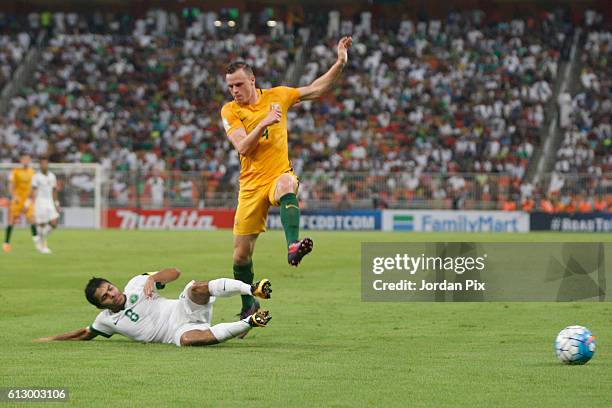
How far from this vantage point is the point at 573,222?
128 ft

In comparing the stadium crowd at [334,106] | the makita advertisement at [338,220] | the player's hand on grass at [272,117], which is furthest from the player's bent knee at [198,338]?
the makita advertisement at [338,220]

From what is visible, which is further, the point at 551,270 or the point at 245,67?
the point at 551,270

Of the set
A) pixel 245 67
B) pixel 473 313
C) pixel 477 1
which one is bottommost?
pixel 473 313

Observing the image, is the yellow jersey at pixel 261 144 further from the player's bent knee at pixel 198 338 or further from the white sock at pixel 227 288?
the player's bent knee at pixel 198 338

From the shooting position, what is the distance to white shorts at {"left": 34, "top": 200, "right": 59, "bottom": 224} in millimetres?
28375

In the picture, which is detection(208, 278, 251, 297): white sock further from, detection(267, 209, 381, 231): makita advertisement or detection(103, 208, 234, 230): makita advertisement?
detection(103, 208, 234, 230): makita advertisement

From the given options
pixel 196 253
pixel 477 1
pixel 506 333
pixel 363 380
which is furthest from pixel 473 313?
pixel 477 1

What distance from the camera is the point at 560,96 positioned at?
143 ft

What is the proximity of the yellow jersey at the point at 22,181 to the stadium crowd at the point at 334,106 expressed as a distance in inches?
371

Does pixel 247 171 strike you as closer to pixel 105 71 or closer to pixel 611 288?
pixel 611 288

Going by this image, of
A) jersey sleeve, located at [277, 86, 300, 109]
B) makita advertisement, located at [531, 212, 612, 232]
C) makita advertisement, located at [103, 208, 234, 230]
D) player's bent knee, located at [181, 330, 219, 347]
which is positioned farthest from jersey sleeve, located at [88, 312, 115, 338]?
makita advertisement, located at [103, 208, 234, 230]

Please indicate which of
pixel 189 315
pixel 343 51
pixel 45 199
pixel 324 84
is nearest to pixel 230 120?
pixel 324 84

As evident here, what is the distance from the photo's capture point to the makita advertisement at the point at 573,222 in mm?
38500

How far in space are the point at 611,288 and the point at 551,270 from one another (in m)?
3.03
